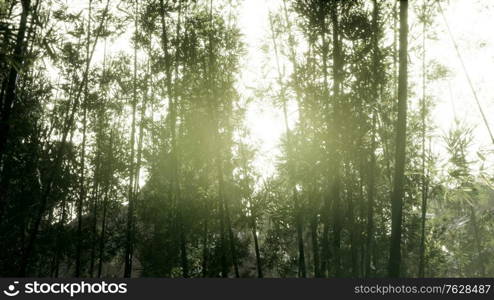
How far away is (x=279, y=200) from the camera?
8.31 metres

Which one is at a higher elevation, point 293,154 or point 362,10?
point 362,10

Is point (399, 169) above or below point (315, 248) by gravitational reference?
above

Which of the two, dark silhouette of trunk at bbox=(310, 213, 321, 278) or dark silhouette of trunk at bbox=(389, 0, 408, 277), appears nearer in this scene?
dark silhouette of trunk at bbox=(389, 0, 408, 277)

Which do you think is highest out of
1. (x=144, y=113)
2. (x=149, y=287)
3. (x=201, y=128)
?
(x=144, y=113)

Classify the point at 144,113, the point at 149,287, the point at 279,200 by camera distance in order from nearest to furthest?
the point at 149,287
the point at 279,200
the point at 144,113

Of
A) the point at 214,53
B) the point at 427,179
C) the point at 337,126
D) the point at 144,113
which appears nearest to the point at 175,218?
the point at 144,113

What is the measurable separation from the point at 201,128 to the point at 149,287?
A: 18.9 feet

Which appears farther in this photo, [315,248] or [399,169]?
[315,248]

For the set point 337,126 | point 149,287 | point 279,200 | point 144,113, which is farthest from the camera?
point 144,113

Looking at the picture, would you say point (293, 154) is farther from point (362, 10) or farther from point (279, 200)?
point (362, 10)

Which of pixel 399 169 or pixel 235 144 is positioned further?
pixel 235 144

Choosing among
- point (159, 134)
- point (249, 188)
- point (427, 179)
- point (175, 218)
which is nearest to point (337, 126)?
point (427, 179)

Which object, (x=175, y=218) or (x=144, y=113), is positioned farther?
(x=144, y=113)

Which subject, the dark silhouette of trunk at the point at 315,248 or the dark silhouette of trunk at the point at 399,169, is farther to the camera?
the dark silhouette of trunk at the point at 315,248
